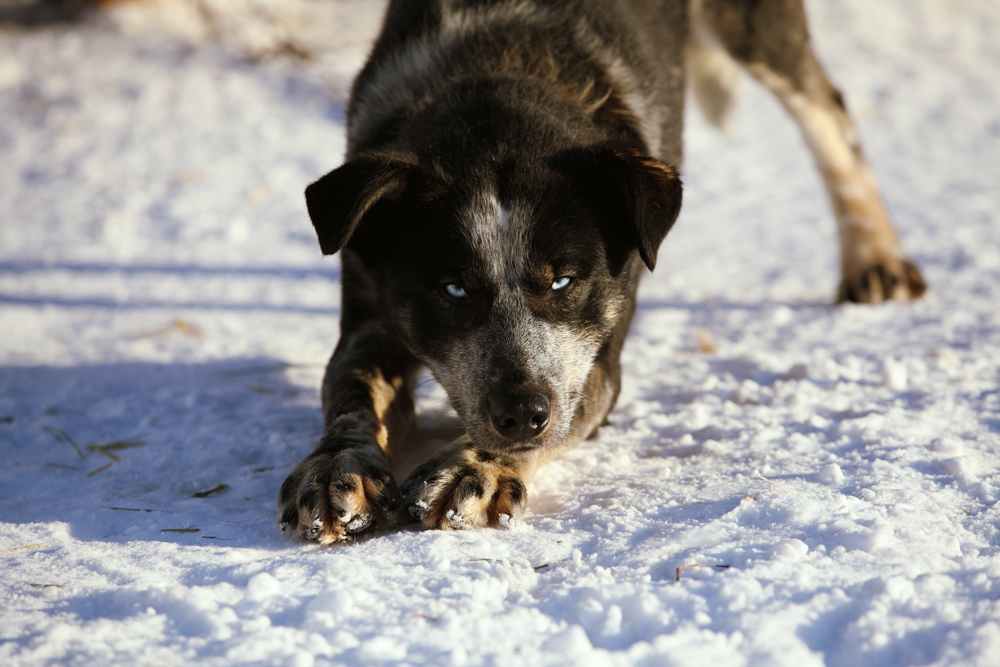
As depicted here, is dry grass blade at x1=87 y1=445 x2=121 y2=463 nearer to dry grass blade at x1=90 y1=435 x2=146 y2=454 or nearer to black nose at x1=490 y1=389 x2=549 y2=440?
dry grass blade at x1=90 y1=435 x2=146 y2=454

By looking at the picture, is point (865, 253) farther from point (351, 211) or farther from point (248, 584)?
point (248, 584)

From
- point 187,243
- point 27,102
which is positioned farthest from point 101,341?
point 27,102

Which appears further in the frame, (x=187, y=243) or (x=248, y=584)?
(x=187, y=243)

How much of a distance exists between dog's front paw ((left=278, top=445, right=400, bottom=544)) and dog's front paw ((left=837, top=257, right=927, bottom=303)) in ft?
9.79

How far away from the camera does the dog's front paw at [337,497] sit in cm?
196

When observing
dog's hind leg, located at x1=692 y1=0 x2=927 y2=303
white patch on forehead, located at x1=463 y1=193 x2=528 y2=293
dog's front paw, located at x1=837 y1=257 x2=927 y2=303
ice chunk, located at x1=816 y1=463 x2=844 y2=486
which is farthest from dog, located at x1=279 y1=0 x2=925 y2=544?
dog's front paw, located at x1=837 y1=257 x2=927 y2=303

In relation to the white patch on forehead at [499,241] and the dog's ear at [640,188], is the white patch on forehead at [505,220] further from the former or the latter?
the dog's ear at [640,188]

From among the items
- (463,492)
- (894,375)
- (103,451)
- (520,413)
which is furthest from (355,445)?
(894,375)

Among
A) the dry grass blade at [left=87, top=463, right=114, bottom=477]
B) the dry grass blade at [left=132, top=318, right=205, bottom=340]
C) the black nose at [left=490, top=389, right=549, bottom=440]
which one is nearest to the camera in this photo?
the black nose at [left=490, top=389, right=549, bottom=440]

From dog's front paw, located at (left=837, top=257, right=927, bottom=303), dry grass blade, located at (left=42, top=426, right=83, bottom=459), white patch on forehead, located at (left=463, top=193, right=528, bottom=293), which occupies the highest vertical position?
white patch on forehead, located at (left=463, top=193, right=528, bottom=293)

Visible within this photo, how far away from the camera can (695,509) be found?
2.04 m

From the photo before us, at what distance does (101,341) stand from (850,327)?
11.6 ft

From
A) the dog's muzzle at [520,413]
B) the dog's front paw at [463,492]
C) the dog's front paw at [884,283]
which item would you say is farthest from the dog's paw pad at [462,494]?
the dog's front paw at [884,283]

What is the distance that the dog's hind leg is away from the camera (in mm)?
4145
